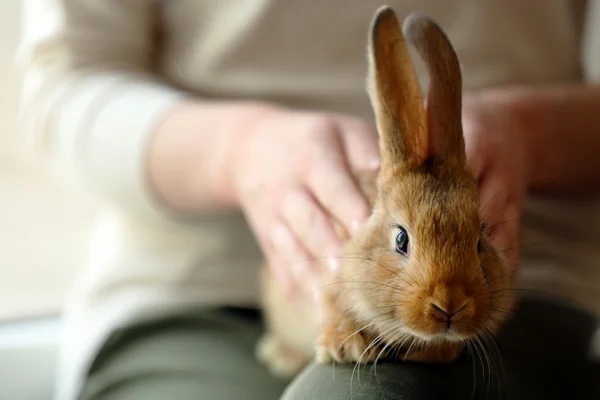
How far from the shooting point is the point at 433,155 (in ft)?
2.13

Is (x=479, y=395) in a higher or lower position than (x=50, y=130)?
lower

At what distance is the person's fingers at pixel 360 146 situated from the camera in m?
0.73

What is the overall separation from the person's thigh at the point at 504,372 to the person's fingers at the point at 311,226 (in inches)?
4.4

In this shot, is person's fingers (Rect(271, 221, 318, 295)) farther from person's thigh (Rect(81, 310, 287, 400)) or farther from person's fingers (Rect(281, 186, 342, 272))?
person's thigh (Rect(81, 310, 287, 400))

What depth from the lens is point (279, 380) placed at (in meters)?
0.86

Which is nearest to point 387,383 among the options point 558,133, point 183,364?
point 183,364

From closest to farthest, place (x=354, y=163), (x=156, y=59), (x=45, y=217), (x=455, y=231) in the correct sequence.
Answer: (x=455, y=231), (x=354, y=163), (x=156, y=59), (x=45, y=217)

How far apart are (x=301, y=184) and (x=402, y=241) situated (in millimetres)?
171

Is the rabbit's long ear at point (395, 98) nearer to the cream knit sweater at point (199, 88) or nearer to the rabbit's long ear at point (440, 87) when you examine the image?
the rabbit's long ear at point (440, 87)

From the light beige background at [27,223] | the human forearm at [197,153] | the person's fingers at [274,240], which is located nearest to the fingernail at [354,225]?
the person's fingers at [274,240]

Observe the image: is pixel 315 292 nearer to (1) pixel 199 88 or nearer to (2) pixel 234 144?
(2) pixel 234 144

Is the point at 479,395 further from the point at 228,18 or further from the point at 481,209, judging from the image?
the point at 228,18

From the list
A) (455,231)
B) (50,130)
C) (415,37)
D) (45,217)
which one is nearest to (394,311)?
(455,231)

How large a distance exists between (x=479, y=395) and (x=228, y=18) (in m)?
0.57
